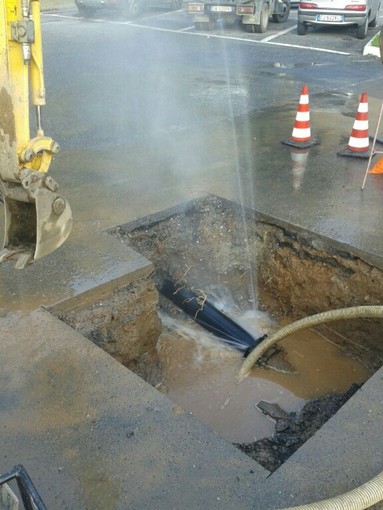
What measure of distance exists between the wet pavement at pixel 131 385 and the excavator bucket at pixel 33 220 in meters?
0.32

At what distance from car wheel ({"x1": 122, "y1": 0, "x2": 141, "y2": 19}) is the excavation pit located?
1798cm

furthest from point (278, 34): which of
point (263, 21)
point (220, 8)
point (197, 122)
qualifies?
point (197, 122)

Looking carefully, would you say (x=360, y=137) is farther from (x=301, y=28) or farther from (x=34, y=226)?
(x=301, y=28)

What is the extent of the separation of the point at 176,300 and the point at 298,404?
1487 mm

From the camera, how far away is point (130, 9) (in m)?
20.8

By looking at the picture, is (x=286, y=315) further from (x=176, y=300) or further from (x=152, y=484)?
(x=152, y=484)

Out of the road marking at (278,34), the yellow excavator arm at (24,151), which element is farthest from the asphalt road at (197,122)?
the yellow excavator arm at (24,151)

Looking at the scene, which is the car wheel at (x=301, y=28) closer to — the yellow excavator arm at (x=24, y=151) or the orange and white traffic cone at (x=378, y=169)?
the orange and white traffic cone at (x=378, y=169)

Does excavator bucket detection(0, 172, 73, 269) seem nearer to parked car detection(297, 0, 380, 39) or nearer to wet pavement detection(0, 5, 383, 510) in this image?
wet pavement detection(0, 5, 383, 510)

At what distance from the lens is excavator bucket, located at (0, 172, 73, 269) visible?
128 inches

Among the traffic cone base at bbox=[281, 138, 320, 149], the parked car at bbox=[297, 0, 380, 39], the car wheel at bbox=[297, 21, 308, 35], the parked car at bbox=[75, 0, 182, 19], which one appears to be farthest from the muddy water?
the parked car at bbox=[75, 0, 182, 19]

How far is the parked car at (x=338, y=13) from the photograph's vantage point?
1627 centimetres

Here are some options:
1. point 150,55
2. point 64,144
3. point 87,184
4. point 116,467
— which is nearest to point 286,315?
point 87,184

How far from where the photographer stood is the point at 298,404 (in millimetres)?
4488
